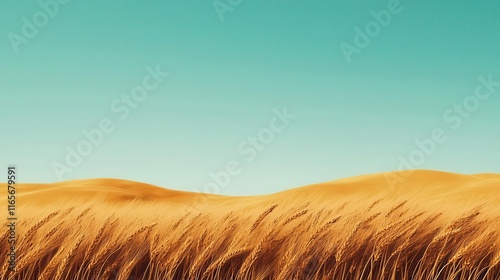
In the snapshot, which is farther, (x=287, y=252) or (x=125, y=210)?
(x=125, y=210)

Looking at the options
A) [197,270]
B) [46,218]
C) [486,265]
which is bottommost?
[486,265]

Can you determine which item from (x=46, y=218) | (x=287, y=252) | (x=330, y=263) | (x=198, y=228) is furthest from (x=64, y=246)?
(x=330, y=263)

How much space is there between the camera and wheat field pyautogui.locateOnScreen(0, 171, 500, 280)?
3.62 metres

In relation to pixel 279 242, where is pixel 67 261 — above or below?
above

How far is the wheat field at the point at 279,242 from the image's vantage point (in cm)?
362

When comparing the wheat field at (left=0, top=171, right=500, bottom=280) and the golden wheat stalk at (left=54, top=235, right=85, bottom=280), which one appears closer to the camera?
the wheat field at (left=0, top=171, right=500, bottom=280)

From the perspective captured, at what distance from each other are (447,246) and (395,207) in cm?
46

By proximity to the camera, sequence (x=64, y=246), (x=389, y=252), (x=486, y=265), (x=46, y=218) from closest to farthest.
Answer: (x=486, y=265), (x=389, y=252), (x=64, y=246), (x=46, y=218)

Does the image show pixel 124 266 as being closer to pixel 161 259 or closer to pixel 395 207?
pixel 161 259

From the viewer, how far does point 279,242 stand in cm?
384

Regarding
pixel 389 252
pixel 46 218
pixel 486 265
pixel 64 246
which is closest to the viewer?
pixel 486 265

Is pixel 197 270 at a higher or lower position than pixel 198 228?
lower

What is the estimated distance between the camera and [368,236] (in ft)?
12.0

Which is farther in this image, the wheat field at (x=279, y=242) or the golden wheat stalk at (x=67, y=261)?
the golden wheat stalk at (x=67, y=261)
